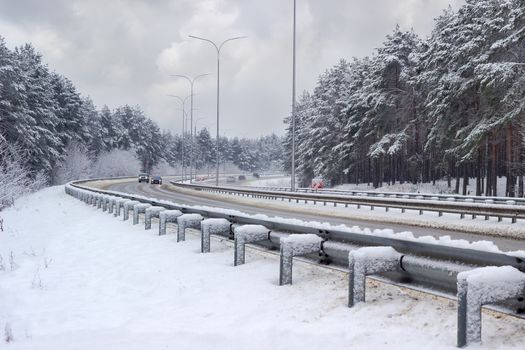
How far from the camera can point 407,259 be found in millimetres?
5375

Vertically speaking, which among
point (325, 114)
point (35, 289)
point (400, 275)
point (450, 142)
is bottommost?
point (35, 289)

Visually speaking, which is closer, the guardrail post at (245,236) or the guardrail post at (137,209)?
the guardrail post at (245,236)

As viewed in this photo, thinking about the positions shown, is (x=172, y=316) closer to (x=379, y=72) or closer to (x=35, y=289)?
(x=35, y=289)

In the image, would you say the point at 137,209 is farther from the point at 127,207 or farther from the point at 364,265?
the point at 364,265

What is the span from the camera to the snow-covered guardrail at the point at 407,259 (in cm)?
405

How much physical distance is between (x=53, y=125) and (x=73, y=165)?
44.8 ft

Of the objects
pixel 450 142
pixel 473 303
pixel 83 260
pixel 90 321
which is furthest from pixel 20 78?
pixel 473 303

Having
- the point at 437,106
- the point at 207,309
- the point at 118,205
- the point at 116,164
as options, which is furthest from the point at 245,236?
the point at 116,164

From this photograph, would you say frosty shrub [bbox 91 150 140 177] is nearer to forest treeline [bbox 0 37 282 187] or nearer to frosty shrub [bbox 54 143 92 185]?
forest treeline [bbox 0 37 282 187]

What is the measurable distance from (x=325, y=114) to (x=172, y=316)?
58.5 meters

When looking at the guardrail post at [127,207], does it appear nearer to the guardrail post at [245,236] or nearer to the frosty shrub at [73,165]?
the guardrail post at [245,236]

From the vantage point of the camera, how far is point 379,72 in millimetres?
48031

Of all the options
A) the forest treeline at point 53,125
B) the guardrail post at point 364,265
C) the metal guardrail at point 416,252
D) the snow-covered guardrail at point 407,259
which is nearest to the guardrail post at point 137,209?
the snow-covered guardrail at point 407,259

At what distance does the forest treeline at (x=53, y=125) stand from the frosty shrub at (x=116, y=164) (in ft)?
4.26
